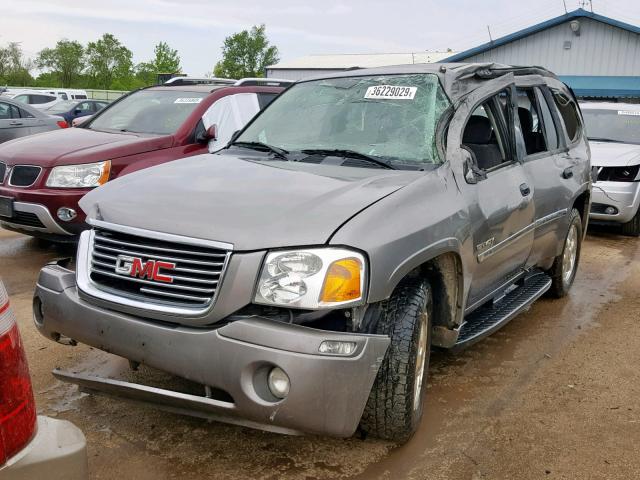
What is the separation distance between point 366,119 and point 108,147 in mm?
3192

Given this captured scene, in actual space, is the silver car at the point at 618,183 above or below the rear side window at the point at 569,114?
below

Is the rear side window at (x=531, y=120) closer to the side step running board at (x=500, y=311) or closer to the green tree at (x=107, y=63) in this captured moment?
the side step running board at (x=500, y=311)

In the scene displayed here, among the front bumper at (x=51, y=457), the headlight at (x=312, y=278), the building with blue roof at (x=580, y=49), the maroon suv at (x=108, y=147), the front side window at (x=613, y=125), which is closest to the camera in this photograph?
the front bumper at (x=51, y=457)

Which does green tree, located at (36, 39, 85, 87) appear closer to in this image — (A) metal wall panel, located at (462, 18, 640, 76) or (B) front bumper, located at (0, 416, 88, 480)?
(A) metal wall panel, located at (462, 18, 640, 76)

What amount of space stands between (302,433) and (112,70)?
8133 cm

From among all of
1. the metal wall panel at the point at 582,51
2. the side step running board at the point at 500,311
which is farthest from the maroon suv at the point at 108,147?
the metal wall panel at the point at 582,51

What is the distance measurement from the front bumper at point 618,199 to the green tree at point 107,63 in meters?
73.6

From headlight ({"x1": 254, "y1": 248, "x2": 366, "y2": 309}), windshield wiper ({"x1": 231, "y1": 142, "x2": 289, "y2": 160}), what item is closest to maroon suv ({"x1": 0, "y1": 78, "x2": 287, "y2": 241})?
windshield wiper ({"x1": 231, "y1": 142, "x2": 289, "y2": 160})

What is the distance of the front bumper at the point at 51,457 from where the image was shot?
1.64m

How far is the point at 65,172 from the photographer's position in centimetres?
614

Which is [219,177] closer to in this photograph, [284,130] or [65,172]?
[284,130]

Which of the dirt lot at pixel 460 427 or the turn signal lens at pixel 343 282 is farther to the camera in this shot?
the dirt lot at pixel 460 427

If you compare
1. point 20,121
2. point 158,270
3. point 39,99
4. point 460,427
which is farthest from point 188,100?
point 39,99

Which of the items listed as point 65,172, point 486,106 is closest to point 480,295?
point 486,106
